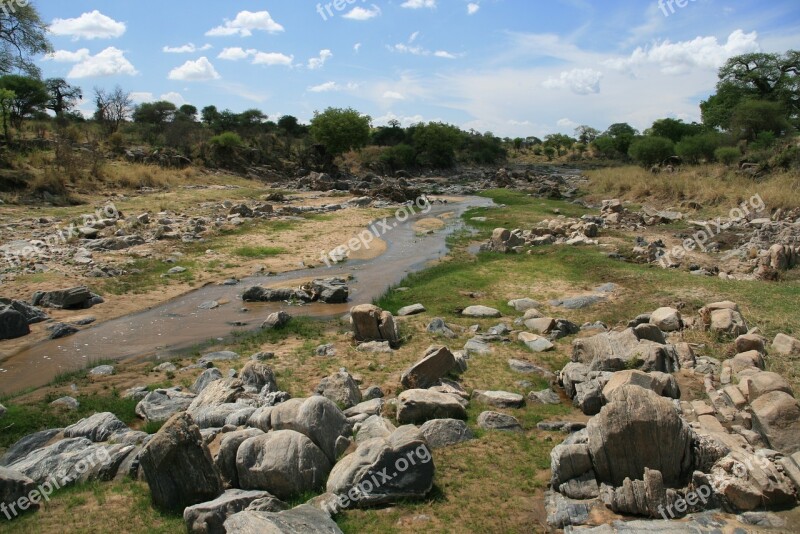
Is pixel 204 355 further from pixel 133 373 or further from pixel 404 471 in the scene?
pixel 404 471

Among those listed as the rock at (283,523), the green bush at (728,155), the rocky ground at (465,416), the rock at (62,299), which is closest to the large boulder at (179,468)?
the rocky ground at (465,416)

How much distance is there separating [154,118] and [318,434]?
67051 millimetres

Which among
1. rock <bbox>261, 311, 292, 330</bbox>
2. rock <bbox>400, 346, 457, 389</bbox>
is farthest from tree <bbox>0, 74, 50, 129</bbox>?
rock <bbox>400, 346, 457, 389</bbox>

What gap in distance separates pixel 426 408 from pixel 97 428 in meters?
5.45

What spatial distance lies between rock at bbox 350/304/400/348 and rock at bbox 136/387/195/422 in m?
4.52

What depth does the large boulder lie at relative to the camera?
700 cm

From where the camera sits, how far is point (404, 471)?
23.9ft

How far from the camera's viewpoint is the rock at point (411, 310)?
16656 millimetres

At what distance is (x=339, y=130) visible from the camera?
65000 millimetres

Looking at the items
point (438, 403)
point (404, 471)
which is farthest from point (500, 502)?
point (438, 403)

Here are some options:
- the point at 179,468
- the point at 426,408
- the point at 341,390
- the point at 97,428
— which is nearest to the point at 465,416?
the point at 426,408

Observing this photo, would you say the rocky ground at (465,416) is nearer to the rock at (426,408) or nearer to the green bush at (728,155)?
the rock at (426,408)

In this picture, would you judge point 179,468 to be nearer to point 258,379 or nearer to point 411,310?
point 258,379

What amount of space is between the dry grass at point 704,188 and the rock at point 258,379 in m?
24.9
